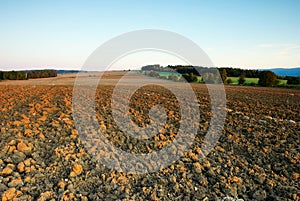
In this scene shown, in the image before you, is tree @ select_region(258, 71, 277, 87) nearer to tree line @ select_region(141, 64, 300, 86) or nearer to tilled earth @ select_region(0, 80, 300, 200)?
tree line @ select_region(141, 64, 300, 86)

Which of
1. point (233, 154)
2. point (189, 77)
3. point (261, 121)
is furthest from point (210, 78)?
point (233, 154)

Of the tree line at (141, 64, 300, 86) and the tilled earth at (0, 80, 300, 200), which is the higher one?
the tree line at (141, 64, 300, 86)

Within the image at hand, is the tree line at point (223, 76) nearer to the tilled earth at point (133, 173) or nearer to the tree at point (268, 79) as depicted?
the tree at point (268, 79)

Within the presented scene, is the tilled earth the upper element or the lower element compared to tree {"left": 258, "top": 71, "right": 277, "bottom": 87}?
lower

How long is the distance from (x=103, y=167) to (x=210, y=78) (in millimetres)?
48588

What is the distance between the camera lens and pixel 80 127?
7379mm

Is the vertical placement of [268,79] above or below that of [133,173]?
above

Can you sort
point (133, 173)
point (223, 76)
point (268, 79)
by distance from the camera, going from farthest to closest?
point (223, 76)
point (268, 79)
point (133, 173)

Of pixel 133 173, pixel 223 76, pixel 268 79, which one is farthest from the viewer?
pixel 223 76

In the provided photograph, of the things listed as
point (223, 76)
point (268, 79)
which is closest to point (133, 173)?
point (268, 79)

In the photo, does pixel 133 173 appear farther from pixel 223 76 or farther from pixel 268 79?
pixel 223 76

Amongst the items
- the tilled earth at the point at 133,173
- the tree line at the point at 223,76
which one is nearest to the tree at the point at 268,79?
the tree line at the point at 223,76

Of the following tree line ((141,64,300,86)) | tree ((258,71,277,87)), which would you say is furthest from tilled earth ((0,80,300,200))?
Answer: tree ((258,71,277,87))

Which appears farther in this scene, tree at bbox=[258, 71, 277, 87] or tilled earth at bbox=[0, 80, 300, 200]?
tree at bbox=[258, 71, 277, 87]
